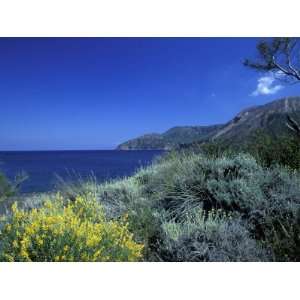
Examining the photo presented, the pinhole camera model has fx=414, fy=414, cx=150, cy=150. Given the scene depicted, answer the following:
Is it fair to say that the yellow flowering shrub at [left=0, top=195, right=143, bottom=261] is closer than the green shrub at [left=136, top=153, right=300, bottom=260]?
Yes

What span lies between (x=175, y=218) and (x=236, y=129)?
194 centimetres

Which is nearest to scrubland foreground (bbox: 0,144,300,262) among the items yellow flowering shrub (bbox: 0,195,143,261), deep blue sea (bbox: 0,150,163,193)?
yellow flowering shrub (bbox: 0,195,143,261)

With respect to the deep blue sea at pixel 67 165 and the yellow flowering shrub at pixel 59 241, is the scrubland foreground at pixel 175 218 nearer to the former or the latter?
the yellow flowering shrub at pixel 59 241

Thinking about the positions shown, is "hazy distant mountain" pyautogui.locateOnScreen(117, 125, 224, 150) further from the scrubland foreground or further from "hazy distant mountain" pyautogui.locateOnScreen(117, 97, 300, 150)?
the scrubland foreground

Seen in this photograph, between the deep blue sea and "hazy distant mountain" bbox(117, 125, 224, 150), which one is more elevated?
"hazy distant mountain" bbox(117, 125, 224, 150)

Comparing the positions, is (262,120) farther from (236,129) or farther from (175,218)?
(175,218)

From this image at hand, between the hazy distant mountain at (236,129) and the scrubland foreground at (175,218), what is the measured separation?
1.08 feet

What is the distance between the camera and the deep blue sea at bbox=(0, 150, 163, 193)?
5.18m

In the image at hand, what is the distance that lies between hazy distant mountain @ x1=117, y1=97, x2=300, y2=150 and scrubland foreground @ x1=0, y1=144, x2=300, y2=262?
1.08 feet
